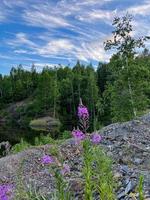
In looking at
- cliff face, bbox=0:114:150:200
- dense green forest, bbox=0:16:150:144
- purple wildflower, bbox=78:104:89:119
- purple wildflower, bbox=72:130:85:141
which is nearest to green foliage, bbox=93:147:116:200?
purple wildflower, bbox=72:130:85:141

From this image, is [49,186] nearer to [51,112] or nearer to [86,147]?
[86,147]

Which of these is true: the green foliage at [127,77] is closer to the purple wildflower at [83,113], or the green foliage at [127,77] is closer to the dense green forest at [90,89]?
the dense green forest at [90,89]

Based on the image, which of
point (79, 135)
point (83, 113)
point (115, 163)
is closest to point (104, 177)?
point (79, 135)

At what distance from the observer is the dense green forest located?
35.4m

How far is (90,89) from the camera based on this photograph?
343ft

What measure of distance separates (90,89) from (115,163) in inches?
3612

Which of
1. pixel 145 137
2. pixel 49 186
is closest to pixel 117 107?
pixel 145 137

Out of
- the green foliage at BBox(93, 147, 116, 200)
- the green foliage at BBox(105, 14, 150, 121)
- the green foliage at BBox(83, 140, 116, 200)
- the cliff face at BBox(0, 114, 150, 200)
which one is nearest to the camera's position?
the green foliage at BBox(83, 140, 116, 200)

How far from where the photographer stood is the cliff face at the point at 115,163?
10078mm

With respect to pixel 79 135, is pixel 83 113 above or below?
above

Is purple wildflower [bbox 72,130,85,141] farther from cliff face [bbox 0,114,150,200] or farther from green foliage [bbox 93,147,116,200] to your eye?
cliff face [bbox 0,114,150,200]

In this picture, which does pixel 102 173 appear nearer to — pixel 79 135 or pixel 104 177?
pixel 104 177

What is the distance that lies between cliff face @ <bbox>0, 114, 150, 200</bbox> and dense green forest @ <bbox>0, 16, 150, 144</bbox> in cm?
1349

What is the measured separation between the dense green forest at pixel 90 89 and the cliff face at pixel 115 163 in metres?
13.5
